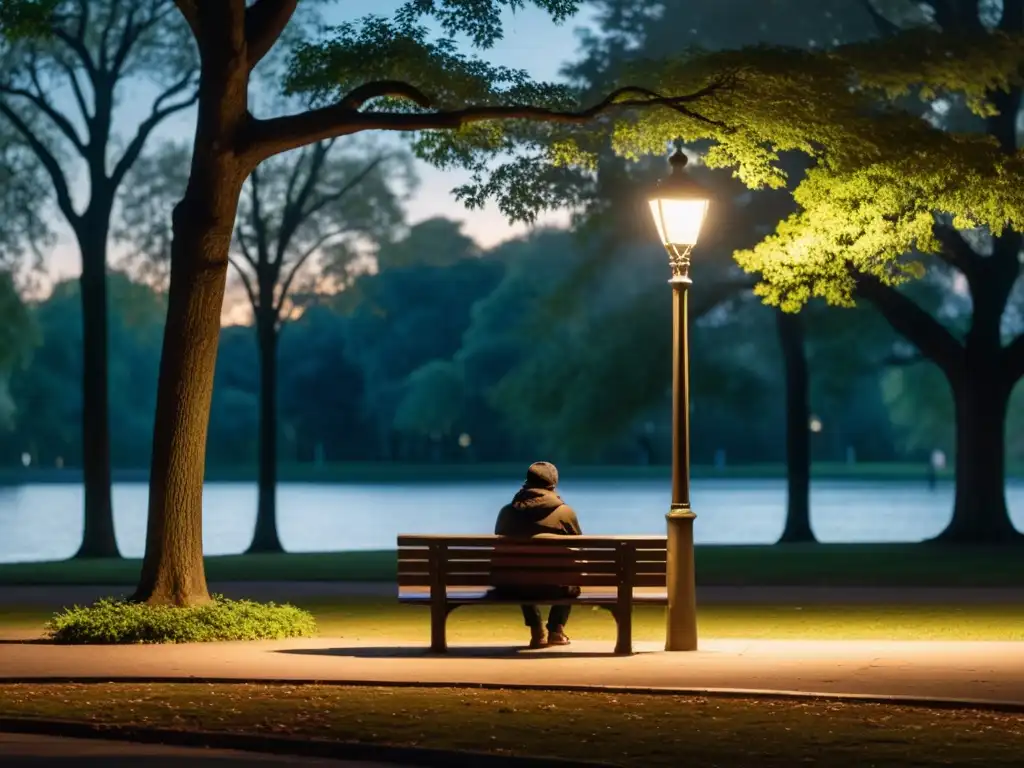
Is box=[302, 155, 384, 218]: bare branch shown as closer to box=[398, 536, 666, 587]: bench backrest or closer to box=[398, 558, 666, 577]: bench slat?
box=[398, 536, 666, 587]: bench backrest

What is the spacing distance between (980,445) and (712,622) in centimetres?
2037

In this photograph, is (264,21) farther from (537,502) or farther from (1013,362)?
(1013,362)

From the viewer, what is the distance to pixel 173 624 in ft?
56.3

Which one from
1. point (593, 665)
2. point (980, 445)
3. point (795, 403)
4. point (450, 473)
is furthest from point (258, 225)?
point (450, 473)

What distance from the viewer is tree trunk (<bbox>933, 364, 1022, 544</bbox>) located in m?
39.0

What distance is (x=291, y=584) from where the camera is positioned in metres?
27.1

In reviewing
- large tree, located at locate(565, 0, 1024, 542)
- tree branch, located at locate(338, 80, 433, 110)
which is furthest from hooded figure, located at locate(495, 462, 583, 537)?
large tree, located at locate(565, 0, 1024, 542)

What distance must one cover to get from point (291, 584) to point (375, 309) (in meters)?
23.1

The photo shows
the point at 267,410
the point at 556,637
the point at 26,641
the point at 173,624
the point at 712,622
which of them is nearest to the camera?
the point at 556,637

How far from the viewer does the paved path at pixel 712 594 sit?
2334cm

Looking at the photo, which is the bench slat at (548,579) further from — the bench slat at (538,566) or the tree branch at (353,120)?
the tree branch at (353,120)

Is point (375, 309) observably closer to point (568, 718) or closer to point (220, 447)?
point (568, 718)

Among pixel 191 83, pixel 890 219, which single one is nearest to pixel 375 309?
pixel 191 83

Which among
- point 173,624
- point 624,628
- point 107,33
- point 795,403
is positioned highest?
point 107,33
